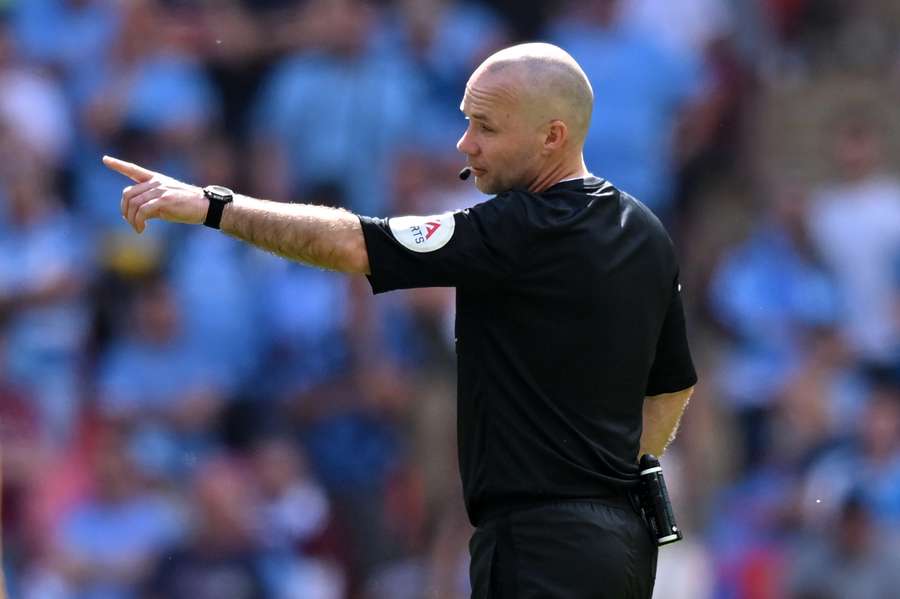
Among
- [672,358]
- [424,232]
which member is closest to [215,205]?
[424,232]

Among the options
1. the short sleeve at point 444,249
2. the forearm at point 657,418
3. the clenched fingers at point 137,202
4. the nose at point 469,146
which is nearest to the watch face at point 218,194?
the clenched fingers at point 137,202

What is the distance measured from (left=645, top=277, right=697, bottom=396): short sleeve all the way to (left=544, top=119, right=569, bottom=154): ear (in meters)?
0.59

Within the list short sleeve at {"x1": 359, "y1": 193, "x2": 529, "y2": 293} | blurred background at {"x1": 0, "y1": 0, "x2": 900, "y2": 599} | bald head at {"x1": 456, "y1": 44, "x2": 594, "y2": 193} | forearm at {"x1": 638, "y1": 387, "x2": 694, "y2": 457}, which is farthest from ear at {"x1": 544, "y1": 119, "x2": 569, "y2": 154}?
blurred background at {"x1": 0, "y1": 0, "x2": 900, "y2": 599}

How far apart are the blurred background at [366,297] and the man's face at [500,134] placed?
5.22 meters

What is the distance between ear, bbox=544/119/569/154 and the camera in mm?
5199

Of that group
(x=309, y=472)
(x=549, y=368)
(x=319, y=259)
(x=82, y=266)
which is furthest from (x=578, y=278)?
(x=82, y=266)

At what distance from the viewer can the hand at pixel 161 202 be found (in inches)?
191

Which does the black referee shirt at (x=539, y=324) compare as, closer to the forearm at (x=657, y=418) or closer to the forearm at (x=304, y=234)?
the forearm at (x=304, y=234)

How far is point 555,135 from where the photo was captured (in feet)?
17.1

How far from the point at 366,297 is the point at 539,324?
19.9 ft

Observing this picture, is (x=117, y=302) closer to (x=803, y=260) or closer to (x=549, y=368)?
(x=803, y=260)

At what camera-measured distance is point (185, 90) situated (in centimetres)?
1170

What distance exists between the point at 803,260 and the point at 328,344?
117 inches

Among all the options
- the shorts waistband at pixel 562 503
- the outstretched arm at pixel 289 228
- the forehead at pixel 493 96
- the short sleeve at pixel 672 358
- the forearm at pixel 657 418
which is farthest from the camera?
the forearm at pixel 657 418
